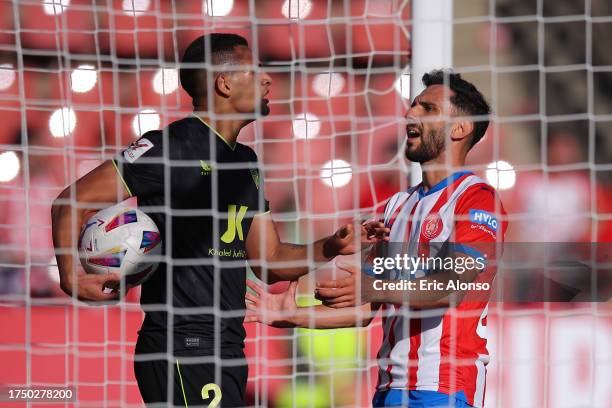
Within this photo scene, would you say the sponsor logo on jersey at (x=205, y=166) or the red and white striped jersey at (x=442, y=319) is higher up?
the sponsor logo on jersey at (x=205, y=166)

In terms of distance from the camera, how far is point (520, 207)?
104 inches

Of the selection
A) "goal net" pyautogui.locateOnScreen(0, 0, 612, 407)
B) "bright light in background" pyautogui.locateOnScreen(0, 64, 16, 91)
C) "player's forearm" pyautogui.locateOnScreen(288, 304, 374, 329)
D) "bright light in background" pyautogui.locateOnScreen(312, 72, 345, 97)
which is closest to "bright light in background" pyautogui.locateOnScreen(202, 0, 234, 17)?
"goal net" pyautogui.locateOnScreen(0, 0, 612, 407)

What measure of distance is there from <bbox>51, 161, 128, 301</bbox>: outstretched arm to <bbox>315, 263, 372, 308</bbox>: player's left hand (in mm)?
478

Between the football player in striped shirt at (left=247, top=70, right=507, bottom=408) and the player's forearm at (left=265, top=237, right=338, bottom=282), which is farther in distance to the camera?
the player's forearm at (left=265, top=237, right=338, bottom=282)

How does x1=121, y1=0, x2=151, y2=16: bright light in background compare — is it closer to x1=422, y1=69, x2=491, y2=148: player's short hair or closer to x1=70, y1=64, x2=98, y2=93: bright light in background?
x1=70, y1=64, x2=98, y2=93: bright light in background

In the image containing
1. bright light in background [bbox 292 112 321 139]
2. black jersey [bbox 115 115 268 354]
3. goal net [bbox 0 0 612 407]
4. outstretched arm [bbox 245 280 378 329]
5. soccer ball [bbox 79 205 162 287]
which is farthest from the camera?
bright light in background [bbox 292 112 321 139]

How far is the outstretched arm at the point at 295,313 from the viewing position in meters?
2.31

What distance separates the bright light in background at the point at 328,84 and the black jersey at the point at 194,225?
49 centimetres

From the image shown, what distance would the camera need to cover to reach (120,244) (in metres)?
2.09

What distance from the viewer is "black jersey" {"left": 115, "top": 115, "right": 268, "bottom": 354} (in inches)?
86.6

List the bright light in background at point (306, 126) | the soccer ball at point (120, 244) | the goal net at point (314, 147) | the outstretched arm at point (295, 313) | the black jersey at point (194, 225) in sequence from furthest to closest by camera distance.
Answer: the bright light in background at point (306, 126), the goal net at point (314, 147), the outstretched arm at point (295, 313), the black jersey at point (194, 225), the soccer ball at point (120, 244)

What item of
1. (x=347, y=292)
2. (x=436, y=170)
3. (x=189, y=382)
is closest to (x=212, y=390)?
(x=189, y=382)

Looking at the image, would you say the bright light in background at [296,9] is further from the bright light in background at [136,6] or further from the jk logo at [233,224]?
the jk logo at [233,224]

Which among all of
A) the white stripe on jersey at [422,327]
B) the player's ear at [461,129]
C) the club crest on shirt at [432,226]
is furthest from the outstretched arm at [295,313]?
the player's ear at [461,129]
